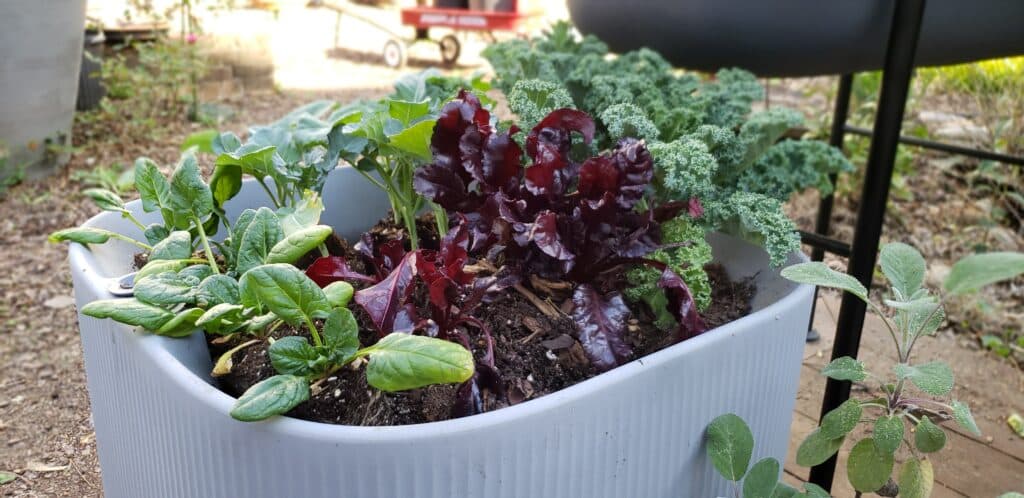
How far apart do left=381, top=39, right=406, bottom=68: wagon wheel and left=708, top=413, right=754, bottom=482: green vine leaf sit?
189 inches

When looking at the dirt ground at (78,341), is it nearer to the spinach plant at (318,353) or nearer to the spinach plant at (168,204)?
the spinach plant at (168,204)

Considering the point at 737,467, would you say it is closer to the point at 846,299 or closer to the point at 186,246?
the point at 846,299

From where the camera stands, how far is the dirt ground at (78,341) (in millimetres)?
1260

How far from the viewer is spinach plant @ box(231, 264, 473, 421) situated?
601mm

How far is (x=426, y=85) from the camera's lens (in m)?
1.21

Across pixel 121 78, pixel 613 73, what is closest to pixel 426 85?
pixel 613 73

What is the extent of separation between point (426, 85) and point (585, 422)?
706 mm

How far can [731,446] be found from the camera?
0.75 meters

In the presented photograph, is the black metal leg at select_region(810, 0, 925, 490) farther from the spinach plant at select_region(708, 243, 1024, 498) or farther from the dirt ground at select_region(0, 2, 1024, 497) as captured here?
the dirt ground at select_region(0, 2, 1024, 497)

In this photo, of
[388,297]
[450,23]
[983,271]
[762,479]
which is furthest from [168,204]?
[450,23]

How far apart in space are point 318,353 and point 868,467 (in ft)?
1.79

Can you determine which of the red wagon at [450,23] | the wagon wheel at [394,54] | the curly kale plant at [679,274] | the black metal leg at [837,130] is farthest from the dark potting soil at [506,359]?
the red wagon at [450,23]

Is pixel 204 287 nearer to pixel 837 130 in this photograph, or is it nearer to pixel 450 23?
pixel 837 130

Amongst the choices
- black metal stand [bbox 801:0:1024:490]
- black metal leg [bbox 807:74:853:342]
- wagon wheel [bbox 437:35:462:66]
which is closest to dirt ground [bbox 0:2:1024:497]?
black metal leg [bbox 807:74:853:342]
